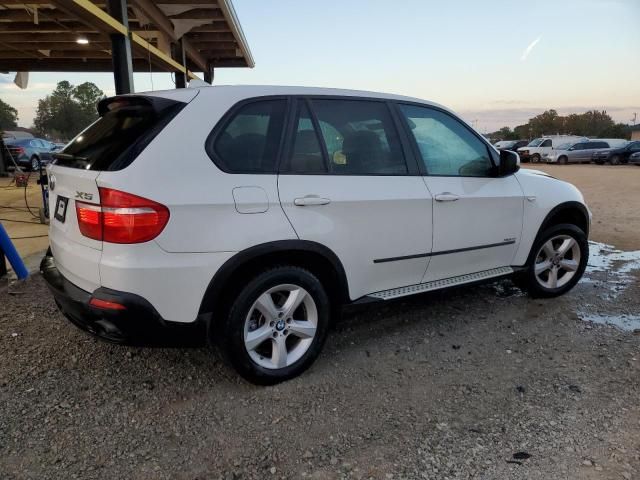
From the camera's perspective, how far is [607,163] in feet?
97.0

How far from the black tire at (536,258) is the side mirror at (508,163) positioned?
77 cm

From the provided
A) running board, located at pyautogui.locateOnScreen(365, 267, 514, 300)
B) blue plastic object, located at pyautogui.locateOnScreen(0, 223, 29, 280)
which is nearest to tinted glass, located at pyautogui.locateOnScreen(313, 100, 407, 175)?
running board, located at pyautogui.locateOnScreen(365, 267, 514, 300)

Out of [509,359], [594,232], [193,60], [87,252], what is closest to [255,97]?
[87,252]

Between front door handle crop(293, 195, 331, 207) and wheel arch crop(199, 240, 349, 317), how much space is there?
0.72 ft

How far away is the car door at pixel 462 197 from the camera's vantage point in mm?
3467

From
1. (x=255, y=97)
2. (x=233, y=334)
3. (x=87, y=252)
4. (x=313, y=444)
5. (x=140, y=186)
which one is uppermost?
(x=255, y=97)

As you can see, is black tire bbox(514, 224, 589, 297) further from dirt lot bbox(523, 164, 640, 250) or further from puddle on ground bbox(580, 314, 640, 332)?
dirt lot bbox(523, 164, 640, 250)

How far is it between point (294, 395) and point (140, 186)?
1.49 metres

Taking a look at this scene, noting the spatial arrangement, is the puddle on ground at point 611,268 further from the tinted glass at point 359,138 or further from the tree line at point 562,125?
the tree line at point 562,125

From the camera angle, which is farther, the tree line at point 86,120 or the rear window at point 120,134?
the tree line at point 86,120

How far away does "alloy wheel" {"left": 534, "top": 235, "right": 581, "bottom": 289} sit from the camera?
4.36 metres

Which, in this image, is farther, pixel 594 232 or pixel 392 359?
pixel 594 232

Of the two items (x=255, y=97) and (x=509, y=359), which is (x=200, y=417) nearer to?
(x=255, y=97)

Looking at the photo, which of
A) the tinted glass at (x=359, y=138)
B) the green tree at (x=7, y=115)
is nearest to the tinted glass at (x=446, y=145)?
the tinted glass at (x=359, y=138)
